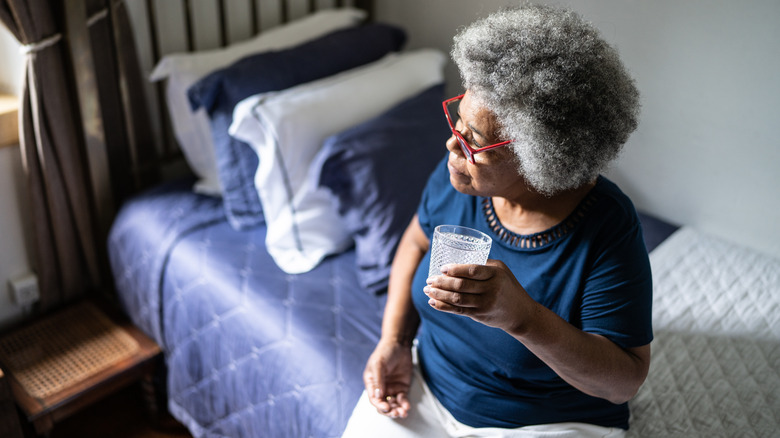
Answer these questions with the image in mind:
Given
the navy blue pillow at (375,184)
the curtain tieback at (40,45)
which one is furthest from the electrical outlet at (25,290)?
the navy blue pillow at (375,184)

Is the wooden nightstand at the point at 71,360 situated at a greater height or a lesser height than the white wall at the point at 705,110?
lesser

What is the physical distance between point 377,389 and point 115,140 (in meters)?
1.18

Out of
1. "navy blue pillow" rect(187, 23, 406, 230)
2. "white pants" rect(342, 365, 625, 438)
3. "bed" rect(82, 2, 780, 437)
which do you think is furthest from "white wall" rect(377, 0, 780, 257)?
"white pants" rect(342, 365, 625, 438)

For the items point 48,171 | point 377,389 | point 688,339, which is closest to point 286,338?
point 377,389

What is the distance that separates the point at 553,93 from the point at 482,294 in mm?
332

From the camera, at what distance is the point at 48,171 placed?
173cm

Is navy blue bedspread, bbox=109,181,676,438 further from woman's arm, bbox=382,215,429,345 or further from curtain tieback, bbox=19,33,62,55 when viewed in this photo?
curtain tieback, bbox=19,33,62,55

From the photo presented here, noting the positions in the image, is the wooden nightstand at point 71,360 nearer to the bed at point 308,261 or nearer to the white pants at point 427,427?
the bed at point 308,261

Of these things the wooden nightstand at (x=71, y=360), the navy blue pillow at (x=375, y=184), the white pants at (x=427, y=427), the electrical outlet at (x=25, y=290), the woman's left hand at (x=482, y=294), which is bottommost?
the wooden nightstand at (x=71, y=360)

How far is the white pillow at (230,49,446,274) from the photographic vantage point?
1680 mm

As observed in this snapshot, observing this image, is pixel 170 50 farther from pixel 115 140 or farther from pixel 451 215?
pixel 451 215

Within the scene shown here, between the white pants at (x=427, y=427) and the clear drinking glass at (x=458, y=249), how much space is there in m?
0.38

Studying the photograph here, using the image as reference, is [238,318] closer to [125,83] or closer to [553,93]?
[125,83]

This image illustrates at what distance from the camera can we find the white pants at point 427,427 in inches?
46.7
